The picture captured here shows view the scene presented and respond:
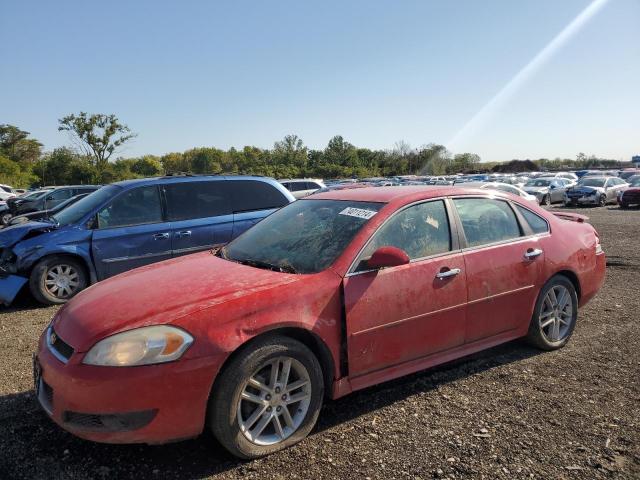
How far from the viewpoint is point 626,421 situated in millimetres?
3164

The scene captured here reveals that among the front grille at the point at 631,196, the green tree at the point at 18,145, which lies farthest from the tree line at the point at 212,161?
the front grille at the point at 631,196

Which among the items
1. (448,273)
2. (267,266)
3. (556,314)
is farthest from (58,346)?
(556,314)

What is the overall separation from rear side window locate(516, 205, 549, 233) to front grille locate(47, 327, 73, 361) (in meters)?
3.74

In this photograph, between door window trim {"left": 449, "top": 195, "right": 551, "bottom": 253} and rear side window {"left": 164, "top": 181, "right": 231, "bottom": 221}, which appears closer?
door window trim {"left": 449, "top": 195, "right": 551, "bottom": 253}

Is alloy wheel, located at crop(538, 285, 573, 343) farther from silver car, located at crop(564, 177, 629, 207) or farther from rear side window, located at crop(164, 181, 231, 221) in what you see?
silver car, located at crop(564, 177, 629, 207)

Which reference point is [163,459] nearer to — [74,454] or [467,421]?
[74,454]

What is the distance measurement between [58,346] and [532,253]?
367cm

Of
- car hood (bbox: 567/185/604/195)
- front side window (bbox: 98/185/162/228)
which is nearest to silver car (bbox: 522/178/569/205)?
car hood (bbox: 567/185/604/195)

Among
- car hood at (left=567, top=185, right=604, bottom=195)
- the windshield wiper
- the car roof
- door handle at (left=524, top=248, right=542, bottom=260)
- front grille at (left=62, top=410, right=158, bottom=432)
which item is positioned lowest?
car hood at (left=567, top=185, right=604, bottom=195)

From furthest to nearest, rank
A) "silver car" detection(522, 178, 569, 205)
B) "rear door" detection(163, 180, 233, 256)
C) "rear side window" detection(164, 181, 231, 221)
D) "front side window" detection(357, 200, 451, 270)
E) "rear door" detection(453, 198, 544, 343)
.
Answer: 1. "silver car" detection(522, 178, 569, 205)
2. "rear side window" detection(164, 181, 231, 221)
3. "rear door" detection(163, 180, 233, 256)
4. "rear door" detection(453, 198, 544, 343)
5. "front side window" detection(357, 200, 451, 270)

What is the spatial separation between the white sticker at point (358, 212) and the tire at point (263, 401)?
1131 mm

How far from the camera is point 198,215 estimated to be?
710 centimetres

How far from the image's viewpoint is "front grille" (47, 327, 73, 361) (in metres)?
2.66

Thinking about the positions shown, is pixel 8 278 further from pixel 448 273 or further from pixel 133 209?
pixel 448 273
